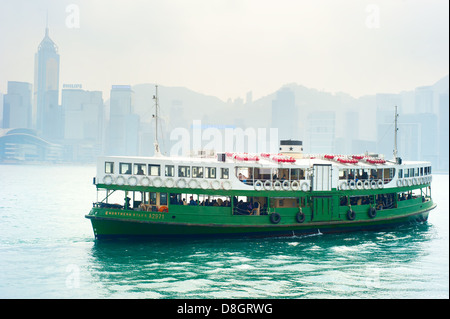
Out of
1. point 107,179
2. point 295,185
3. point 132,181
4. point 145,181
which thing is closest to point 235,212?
point 295,185

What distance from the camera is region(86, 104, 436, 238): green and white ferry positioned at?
24578 mm

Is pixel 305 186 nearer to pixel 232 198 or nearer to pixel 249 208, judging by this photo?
pixel 249 208

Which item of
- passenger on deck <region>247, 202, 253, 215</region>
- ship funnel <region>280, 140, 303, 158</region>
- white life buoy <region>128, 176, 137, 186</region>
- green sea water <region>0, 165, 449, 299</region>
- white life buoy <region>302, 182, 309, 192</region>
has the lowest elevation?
green sea water <region>0, 165, 449, 299</region>

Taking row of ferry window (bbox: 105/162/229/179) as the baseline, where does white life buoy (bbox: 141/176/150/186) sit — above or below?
below

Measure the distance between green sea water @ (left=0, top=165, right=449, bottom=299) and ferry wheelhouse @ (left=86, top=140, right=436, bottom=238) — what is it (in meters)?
0.82

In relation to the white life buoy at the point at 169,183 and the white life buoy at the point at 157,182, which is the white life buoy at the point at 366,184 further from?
the white life buoy at the point at 157,182

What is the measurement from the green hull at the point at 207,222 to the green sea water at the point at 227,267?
54 centimetres

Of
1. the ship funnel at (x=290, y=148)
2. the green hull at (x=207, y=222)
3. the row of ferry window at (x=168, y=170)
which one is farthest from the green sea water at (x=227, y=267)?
the ship funnel at (x=290, y=148)

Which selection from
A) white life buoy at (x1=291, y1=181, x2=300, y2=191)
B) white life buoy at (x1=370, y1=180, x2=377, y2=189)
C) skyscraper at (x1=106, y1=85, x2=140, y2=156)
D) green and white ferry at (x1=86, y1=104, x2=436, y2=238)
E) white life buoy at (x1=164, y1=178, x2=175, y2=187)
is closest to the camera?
green and white ferry at (x1=86, y1=104, x2=436, y2=238)

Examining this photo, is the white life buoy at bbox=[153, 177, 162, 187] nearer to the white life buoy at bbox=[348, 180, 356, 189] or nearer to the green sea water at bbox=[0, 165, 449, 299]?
the green sea water at bbox=[0, 165, 449, 299]

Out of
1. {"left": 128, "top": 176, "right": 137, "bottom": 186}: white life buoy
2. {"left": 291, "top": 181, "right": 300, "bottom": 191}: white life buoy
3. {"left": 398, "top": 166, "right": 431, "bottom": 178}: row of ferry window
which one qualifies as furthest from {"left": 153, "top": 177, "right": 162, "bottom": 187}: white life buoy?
{"left": 398, "top": 166, "right": 431, "bottom": 178}: row of ferry window

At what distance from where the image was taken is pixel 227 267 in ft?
66.5

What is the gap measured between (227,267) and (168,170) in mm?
7286
